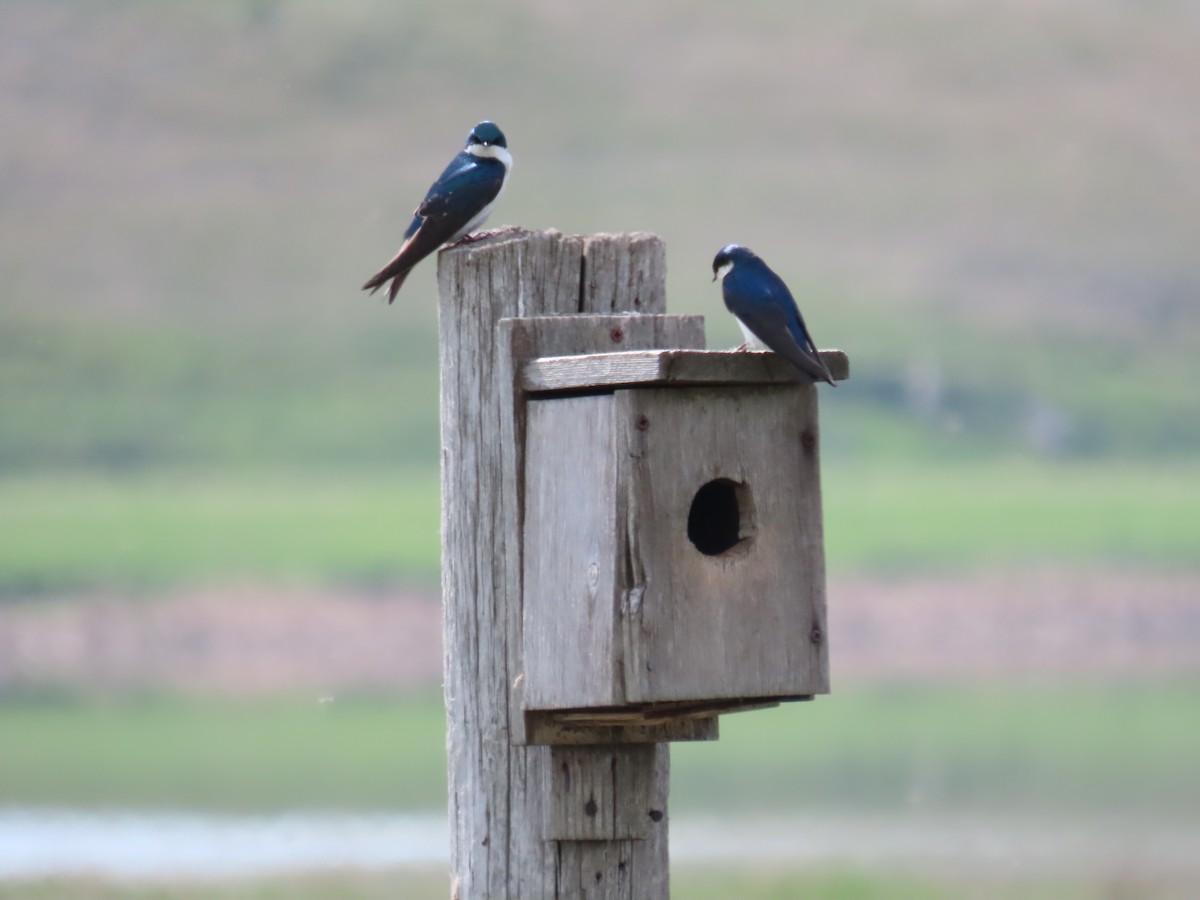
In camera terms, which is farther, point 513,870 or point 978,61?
point 978,61

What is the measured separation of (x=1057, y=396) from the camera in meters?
51.8

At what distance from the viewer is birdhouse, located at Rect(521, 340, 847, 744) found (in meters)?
4.56

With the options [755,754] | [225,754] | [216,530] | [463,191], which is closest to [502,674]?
[463,191]

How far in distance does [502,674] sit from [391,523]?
37.5 m

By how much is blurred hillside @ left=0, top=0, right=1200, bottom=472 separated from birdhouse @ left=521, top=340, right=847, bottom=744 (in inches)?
1713

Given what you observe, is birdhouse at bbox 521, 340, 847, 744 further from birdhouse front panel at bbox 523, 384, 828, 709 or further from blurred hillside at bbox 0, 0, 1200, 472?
blurred hillside at bbox 0, 0, 1200, 472

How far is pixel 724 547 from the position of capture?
4.88m

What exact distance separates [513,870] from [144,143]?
5967 cm

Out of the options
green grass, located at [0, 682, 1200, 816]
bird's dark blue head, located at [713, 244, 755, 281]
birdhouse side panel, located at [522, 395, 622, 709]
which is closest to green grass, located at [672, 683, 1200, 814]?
green grass, located at [0, 682, 1200, 816]

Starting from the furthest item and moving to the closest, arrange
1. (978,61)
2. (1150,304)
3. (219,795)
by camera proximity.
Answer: (978,61)
(1150,304)
(219,795)

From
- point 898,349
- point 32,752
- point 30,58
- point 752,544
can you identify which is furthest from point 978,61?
point 752,544

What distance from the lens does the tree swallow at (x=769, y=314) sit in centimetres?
468

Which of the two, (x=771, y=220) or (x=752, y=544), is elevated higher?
(x=771, y=220)

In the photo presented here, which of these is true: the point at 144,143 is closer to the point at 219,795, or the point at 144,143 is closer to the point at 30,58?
the point at 30,58
